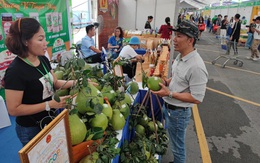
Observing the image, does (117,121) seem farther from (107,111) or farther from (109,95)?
(109,95)

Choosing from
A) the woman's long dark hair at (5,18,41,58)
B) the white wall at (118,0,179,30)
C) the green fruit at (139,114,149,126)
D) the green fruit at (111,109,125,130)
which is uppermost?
the white wall at (118,0,179,30)

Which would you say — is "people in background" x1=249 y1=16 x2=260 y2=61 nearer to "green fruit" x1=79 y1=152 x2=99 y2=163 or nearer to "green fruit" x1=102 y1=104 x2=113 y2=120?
"green fruit" x1=102 y1=104 x2=113 y2=120

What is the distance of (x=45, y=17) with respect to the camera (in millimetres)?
5004

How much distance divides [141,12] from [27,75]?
1102cm

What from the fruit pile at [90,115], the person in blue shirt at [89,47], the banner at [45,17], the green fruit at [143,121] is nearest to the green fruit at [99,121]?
the fruit pile at [90,115]

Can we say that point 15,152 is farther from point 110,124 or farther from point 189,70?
point 189,70

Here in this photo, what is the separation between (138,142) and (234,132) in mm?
2547

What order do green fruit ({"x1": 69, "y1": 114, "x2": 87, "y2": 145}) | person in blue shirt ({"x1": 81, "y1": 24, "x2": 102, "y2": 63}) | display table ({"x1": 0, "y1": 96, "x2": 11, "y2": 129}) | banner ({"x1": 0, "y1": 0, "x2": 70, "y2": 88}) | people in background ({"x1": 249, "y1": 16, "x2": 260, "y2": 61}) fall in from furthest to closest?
people in background ({"x1": 249, "y1": 16, "x2": 260, "y2": 61}) < person in blue shirt ({"x1": 81, "y1": 24, "x2": 102, "y2": 63}) < banner ({"x1": 0, "y1": 0, "x2": 70, "y2": 88}) < display table ({"x1": 0, "y1": 96, "x2": 11, "y2": 129}) < green fruit ({"x1": 69, "y1": 114, "x2": 87, "y2": 145})

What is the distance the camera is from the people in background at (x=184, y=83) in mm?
1761

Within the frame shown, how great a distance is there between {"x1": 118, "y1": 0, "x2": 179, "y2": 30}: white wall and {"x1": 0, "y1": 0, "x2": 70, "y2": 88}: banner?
20.4 feet

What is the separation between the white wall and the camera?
11.1 m

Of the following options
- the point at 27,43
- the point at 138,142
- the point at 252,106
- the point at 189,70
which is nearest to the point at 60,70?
the point at 27,43

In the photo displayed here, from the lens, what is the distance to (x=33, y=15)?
456cm

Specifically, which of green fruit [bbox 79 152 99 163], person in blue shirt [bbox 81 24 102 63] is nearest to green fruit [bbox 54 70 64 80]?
green fruit [bbox 79 152 99 163]
